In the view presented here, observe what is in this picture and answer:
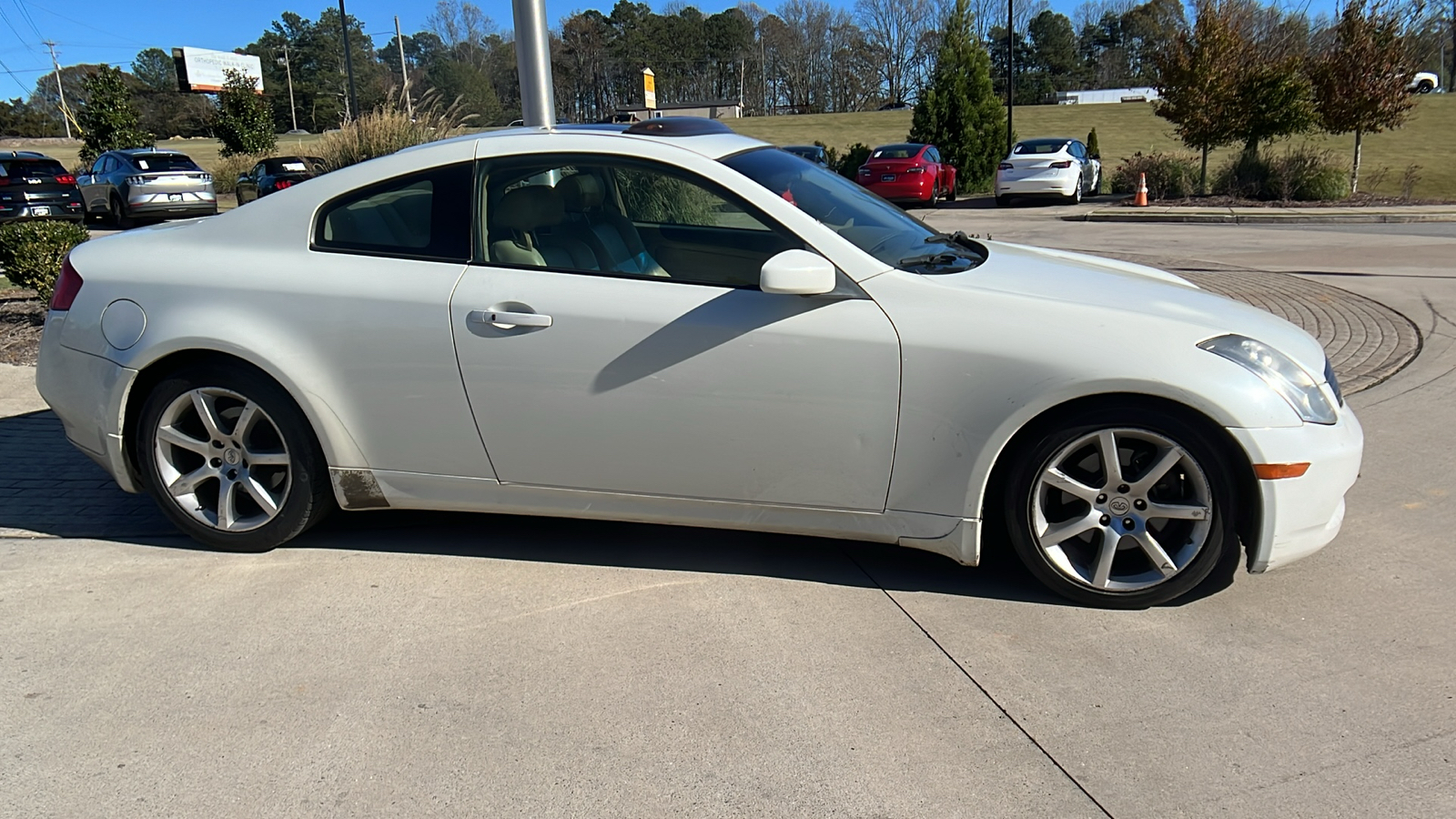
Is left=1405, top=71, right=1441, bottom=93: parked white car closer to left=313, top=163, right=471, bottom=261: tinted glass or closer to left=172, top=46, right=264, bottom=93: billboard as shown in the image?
left=313, top=163, right=471, bottom=261: tinted glass

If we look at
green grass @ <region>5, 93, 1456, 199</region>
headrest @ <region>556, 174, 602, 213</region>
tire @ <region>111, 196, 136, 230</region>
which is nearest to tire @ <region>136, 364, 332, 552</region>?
headrest @ <region>556, 174, 602, 213</region>

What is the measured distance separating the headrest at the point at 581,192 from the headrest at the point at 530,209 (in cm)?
4

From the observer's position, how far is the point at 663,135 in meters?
4.03

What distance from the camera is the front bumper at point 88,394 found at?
4105mm

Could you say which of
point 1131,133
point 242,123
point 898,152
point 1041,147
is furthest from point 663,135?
point 1131,133

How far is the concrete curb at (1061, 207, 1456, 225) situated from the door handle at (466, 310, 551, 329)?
56.3 feet

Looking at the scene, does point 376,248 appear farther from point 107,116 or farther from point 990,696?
point 107,116

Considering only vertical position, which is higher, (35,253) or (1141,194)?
(35,253)

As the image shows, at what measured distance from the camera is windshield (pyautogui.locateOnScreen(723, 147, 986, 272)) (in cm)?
377

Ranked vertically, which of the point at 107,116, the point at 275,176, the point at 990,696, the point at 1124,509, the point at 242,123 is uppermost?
the point at 107,116

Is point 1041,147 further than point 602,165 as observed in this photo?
Yes

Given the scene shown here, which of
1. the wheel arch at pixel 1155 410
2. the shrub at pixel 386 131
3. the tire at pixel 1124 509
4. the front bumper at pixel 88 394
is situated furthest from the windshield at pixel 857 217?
the shrub at pixel 386 131

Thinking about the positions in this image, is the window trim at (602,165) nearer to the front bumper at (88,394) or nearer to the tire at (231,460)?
the tire at (231,460)

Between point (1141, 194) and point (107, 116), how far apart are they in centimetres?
3349
